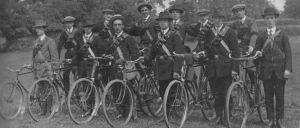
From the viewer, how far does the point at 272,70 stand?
676 cm

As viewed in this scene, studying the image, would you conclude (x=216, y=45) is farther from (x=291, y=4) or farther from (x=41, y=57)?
(x=291, y=4)

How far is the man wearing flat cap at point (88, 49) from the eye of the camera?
830 cm

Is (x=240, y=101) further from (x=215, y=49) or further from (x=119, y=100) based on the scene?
(x=119, y=100)

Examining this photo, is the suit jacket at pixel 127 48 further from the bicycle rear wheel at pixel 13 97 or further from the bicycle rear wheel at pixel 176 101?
the bicycle rear wheel at pixel 13 97

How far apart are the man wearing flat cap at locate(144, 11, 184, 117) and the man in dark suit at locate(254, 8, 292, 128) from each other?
1362 millimetres

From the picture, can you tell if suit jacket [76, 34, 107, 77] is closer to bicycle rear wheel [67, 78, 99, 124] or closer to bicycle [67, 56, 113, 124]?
bicycle [67, 56, 113, 124]

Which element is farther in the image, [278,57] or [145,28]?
[145,28]

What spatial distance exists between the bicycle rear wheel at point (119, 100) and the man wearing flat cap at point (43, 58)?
65.1 inches

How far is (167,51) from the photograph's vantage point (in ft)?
23.4


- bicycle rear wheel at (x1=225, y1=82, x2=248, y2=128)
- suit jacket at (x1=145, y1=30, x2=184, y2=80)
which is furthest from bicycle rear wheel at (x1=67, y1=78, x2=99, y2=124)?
bicycle rear wheel at (x1=225, y1=82, x2=248, y2=128)

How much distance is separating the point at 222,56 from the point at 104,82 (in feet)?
8.83

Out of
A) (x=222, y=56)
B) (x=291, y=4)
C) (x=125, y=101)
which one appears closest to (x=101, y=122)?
(x=125, y=101)

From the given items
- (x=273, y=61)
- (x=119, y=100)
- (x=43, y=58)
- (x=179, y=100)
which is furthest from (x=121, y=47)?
(x=273, y=61)

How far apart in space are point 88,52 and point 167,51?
77.2 inches
